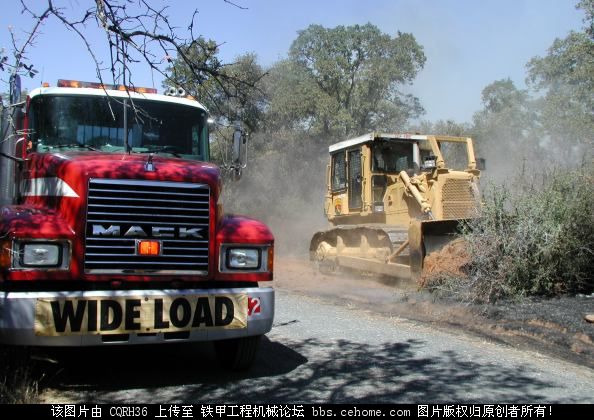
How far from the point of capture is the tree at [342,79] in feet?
98.0

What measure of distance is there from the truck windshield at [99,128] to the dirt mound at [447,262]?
4939 mm

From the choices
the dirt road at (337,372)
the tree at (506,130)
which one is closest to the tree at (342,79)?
Answer: the tree at (506,130)

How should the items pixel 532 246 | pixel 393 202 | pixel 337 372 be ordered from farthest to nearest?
pixel 393 202 → pixel 532 246 → pixel 337 372

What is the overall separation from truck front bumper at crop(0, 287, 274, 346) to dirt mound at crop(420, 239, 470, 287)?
5187 millimetres

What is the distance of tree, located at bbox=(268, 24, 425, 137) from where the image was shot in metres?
29.9

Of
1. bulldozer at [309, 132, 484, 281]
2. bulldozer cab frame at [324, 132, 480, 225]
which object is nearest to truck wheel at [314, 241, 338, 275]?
bulldozer at [309, 132, 484, 281]

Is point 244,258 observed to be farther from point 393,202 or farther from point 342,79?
point 342,79

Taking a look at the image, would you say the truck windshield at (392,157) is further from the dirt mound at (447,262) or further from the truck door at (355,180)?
the dirt mound at (447,262)

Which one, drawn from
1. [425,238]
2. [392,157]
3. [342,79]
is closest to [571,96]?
Result: [342,79]

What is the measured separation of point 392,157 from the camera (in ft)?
42.9


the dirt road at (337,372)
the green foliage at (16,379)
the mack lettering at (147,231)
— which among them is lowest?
the dirt road at (337,372)

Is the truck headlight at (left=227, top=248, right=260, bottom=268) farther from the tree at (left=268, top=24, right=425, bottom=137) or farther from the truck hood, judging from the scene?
the tree at (left=268, top=24, right=425, bottom=137)

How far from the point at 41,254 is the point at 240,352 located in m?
1.91

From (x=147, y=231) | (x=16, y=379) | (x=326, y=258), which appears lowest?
(x=16, y=379)
